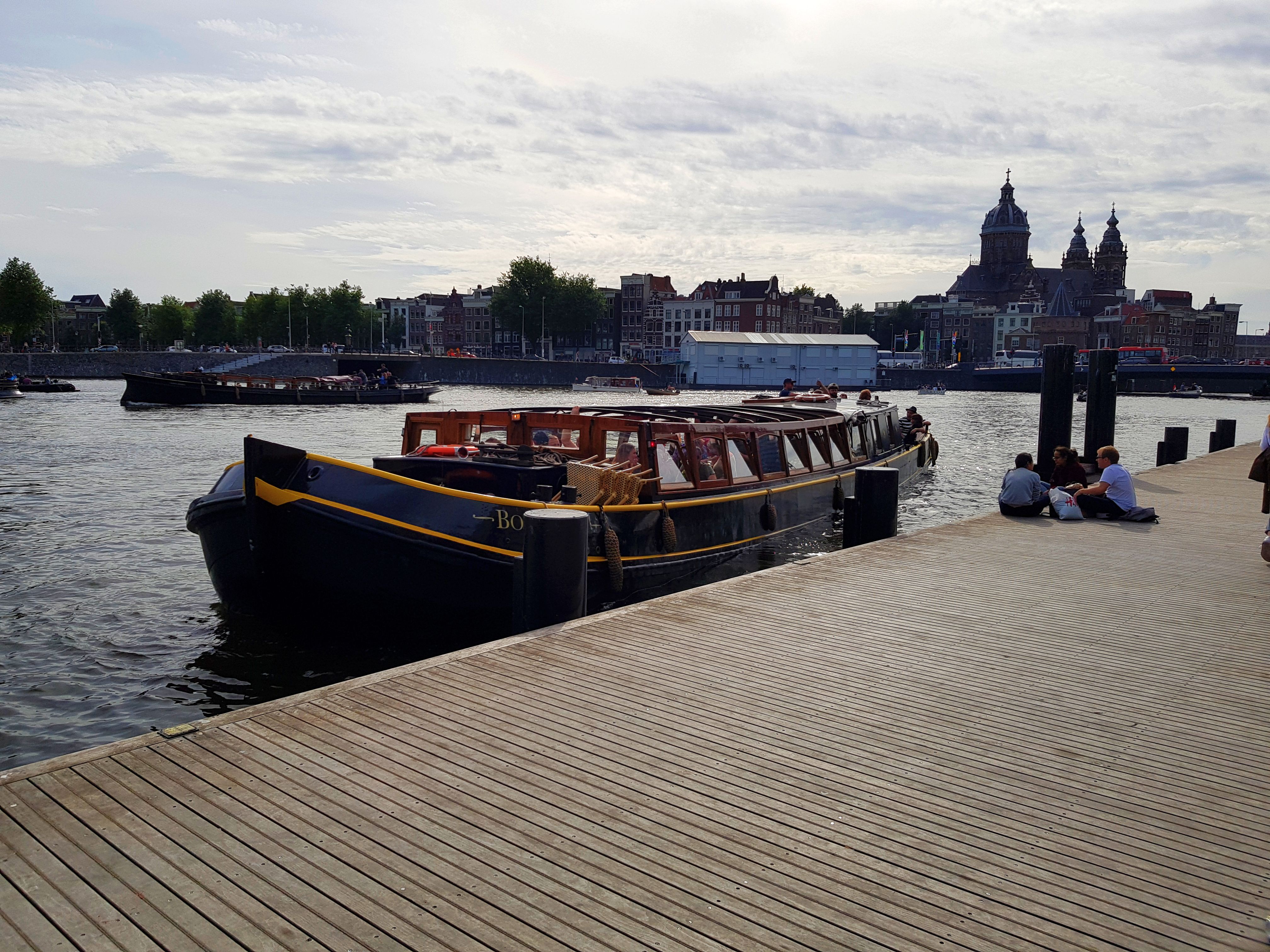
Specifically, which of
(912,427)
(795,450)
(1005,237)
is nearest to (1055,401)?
(795,450)

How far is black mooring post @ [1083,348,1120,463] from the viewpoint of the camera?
73.5 ft

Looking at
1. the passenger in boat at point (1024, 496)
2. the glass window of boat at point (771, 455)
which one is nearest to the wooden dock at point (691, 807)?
the passenger in boat at point (1024, 496)

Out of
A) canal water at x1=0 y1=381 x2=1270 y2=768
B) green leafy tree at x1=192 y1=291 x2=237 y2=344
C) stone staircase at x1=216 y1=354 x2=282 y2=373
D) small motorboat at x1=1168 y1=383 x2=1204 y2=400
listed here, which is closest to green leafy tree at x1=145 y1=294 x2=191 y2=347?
green leafy tree at x1=192 y1=291 x2=237 y2=344

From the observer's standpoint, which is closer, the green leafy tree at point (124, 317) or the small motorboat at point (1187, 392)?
the small motorboat at point (1187, 392)

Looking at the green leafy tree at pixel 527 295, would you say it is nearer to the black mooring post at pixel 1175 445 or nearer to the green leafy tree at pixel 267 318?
the green leafy tree at pixel 267 318

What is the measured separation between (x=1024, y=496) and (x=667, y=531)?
18.9 feet

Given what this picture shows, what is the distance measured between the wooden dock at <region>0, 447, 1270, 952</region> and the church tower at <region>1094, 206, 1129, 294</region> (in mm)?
180008

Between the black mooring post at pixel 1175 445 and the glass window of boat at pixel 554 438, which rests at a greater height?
the glass window of boat at pixel 554 438

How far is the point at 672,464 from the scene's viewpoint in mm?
12812

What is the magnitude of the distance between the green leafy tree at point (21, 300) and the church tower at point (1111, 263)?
495 ft

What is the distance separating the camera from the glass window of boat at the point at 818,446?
1783 cm

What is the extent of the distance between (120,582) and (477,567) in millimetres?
7288

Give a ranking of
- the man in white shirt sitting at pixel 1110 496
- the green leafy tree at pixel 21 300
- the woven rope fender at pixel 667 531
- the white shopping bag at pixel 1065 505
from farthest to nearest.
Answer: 1. the green leafy tree at pixel 21 300
2. the man in white shirt sitting at pixel 1110 496
3. the white shopping bag at pixel 1065 505
4. the woven rope fender at pixel 667 531

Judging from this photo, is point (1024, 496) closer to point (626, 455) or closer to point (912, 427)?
point (626, 455)
